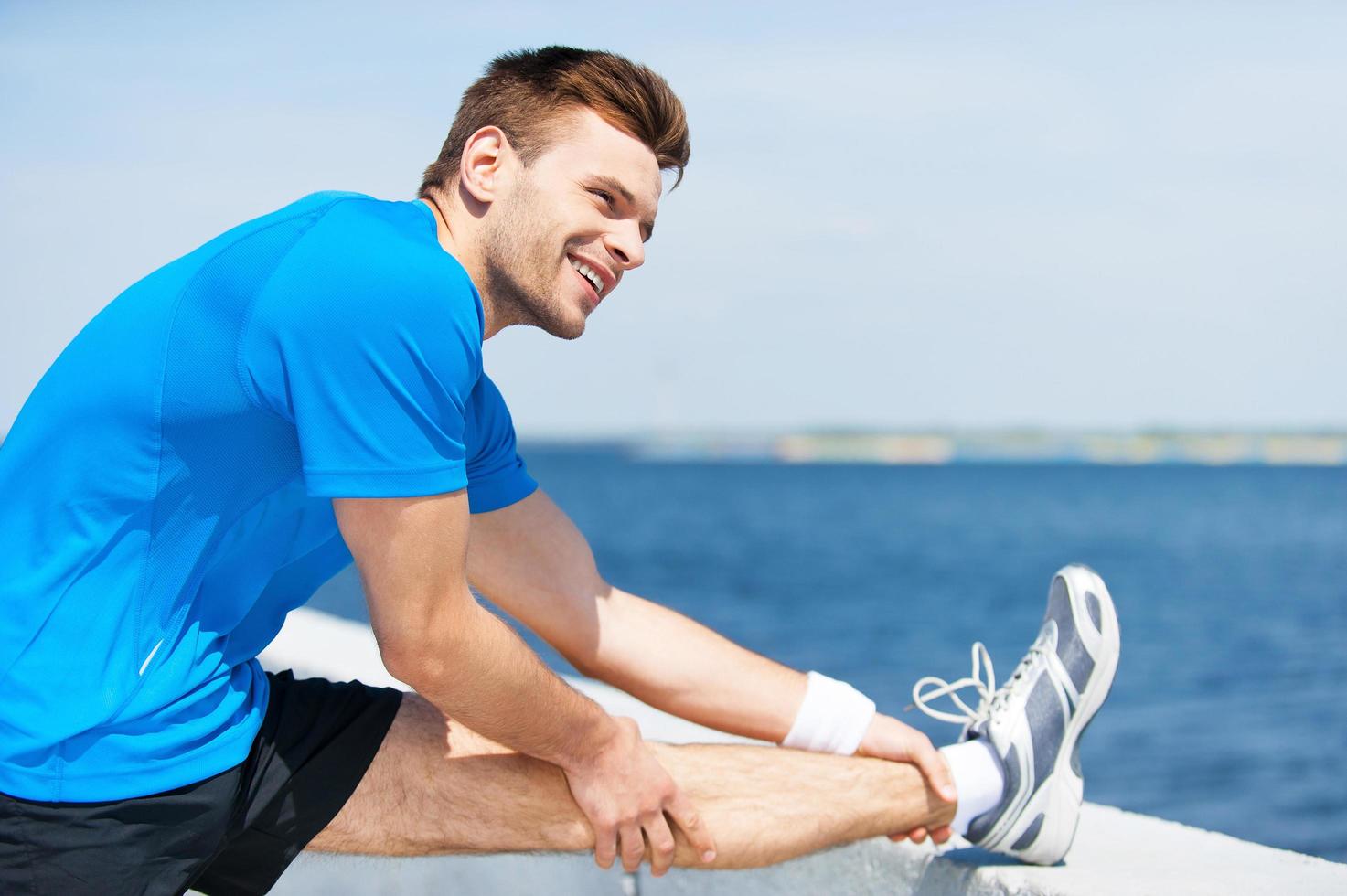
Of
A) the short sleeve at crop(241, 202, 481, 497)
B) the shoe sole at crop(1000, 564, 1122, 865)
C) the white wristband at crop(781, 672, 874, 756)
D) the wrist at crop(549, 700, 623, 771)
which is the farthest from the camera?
the white wristband at crop(781, 672, 874, 756)

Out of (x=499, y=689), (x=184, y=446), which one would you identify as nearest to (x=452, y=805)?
(x=499, y=689)

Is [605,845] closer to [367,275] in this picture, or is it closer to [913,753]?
[913,753]

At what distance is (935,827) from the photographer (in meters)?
2.25

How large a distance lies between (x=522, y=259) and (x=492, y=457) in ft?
1.69

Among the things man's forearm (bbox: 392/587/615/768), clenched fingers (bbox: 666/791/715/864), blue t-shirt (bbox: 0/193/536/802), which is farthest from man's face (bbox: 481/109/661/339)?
clenched fingers (bbox: 666/791/715/864)

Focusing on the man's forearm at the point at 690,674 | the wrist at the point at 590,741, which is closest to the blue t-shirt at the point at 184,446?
the wrist at the point at 590,741

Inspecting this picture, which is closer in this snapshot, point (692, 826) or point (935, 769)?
point (692, 826)

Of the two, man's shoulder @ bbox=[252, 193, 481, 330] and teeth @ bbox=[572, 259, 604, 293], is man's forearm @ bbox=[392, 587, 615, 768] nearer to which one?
man's shoulder @ bbox=[252, 193, 481, 330]

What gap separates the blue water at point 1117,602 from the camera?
33.5ft

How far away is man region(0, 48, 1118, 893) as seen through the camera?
5.28 ft

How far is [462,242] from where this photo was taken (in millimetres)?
1962

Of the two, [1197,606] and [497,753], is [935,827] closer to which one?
[497,753]

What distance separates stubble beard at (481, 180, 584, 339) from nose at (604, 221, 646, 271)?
116 mm

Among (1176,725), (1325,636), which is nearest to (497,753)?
(1176,725)
